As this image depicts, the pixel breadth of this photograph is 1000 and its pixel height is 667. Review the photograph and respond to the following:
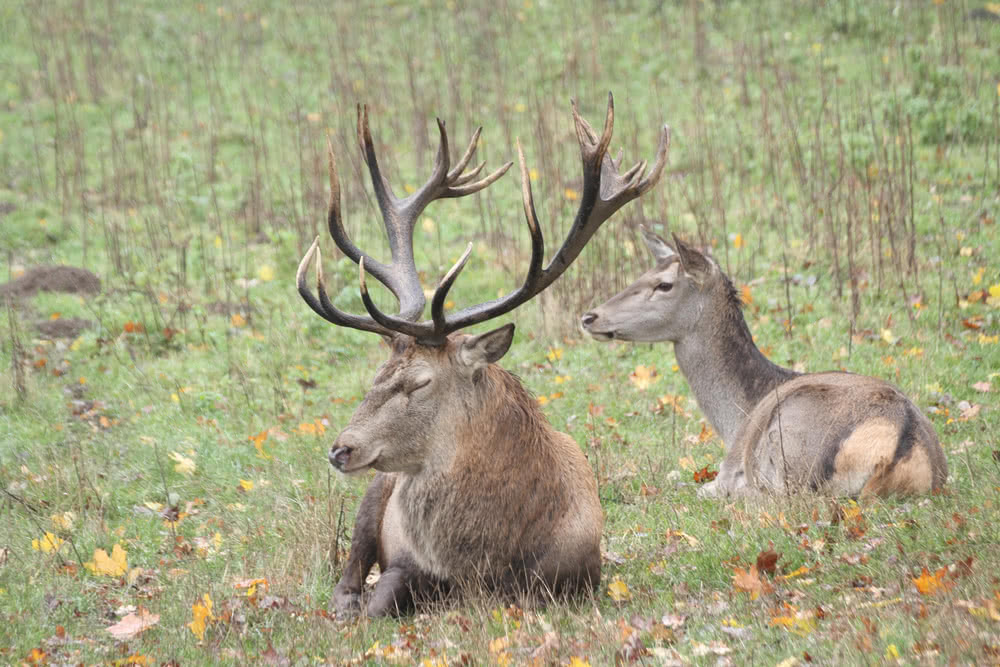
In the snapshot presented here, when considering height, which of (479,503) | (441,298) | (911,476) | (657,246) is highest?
(441,298)

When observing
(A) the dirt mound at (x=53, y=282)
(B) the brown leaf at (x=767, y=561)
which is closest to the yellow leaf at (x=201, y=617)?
(B) the brown leaf at (x=767, y=561)

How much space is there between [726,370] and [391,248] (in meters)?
2.65

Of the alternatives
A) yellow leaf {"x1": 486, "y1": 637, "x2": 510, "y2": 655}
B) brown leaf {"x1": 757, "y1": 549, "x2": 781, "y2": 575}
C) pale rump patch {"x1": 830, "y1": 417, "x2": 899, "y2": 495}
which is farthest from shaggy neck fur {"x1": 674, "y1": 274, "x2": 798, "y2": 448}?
yellow leaf {"x1": 486, "y1": 637, "x2": 510, "y2": 655}

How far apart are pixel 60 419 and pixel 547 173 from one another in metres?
4.83

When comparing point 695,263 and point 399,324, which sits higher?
point 399,324

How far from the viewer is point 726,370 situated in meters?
7.49

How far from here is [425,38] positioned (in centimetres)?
1784

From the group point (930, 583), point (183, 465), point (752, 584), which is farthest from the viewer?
point (183, 465)

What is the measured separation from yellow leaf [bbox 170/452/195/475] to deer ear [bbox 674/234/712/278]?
3.39m

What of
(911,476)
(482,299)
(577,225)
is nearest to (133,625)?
(577,225)

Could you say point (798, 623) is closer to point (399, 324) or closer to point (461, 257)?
point (399, 324)

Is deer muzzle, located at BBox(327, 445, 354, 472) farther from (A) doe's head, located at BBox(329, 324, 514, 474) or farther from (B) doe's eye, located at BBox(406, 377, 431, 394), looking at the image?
(B) doe's eye, located at BBox(406, 377, 431, 394)

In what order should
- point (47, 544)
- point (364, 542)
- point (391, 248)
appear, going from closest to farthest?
1. point (364, 542)
2. point (391, 248)
3. point (47, 544)

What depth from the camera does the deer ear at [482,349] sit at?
16.7 feet
